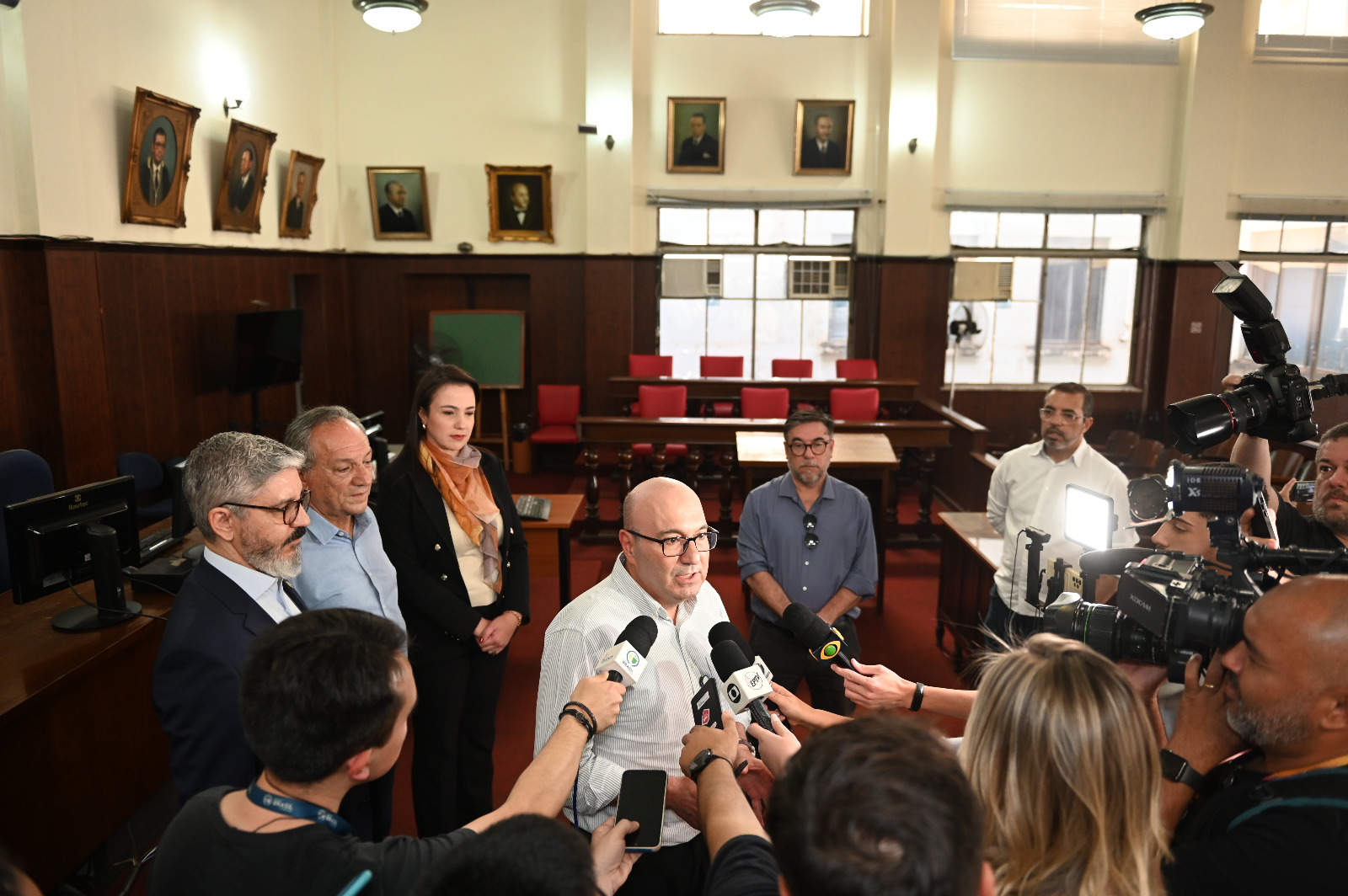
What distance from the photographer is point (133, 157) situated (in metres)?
5.81

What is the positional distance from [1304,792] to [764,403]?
7.48m

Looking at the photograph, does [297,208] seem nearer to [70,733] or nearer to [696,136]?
[696,136]

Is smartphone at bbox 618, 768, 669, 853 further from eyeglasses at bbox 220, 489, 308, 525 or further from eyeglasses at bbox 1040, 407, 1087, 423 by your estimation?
eyeglasses at bbox 1040, 407, 1087, 423

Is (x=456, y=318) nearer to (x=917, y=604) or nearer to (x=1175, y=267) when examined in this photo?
(x=917, y=604)

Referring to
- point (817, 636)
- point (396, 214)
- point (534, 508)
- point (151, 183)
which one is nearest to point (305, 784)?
point (817, 636)

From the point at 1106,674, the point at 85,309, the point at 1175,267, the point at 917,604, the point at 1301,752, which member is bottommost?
the point at 917,604

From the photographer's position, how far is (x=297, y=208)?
8.64 metres

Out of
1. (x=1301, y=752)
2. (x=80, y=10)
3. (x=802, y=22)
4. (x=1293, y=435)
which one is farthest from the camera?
(x=802, y=22)

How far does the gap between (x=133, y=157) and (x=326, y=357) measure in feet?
12.5

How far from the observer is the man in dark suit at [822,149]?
9852 mm

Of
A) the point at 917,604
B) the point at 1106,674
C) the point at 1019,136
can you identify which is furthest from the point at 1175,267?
the point at 1106,674

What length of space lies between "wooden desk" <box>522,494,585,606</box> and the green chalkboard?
5211 millimetres

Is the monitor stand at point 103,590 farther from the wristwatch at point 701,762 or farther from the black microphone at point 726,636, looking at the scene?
A: the wristwatch at point 701,762

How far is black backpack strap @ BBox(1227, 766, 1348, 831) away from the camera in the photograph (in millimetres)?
1316
